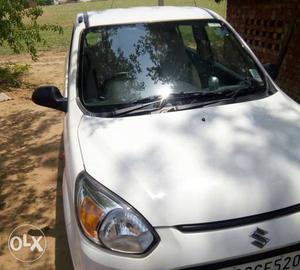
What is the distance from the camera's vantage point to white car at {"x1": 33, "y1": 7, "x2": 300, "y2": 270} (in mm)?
1921

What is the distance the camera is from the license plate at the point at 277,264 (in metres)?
1.94

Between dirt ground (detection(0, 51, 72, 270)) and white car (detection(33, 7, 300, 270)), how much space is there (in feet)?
3.26

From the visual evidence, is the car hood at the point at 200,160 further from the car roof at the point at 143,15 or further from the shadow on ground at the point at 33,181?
the shadow on ground at the point at 33,181

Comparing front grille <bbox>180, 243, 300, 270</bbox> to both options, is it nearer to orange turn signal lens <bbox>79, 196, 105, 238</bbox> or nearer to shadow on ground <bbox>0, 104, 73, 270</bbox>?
orange turn signal lens <bbox>79, 196, 105, 238</bbox>

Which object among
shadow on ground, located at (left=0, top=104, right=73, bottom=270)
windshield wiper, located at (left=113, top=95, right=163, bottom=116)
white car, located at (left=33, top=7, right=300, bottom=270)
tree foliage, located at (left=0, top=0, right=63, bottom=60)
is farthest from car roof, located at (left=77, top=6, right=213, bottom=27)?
tree foliage, located at (left=0, top=0, right=63, bottom=60)

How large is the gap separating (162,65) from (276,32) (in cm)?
397

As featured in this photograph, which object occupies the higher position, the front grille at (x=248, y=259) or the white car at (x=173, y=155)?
the white car at (x=173, y=155)

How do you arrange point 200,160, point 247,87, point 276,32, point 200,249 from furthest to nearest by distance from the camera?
point 276,32 < point 247,87 < point 200,160 < point 200,249

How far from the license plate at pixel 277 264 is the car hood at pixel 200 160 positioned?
24 cm

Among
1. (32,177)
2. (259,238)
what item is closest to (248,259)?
(259,238)

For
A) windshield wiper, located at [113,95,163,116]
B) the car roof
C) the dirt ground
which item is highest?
the car roof

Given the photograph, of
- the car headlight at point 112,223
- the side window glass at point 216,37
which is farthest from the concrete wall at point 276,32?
the car headlight at point 112,223

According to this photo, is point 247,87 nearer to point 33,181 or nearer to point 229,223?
point 229,223

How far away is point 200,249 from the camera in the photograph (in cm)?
186
